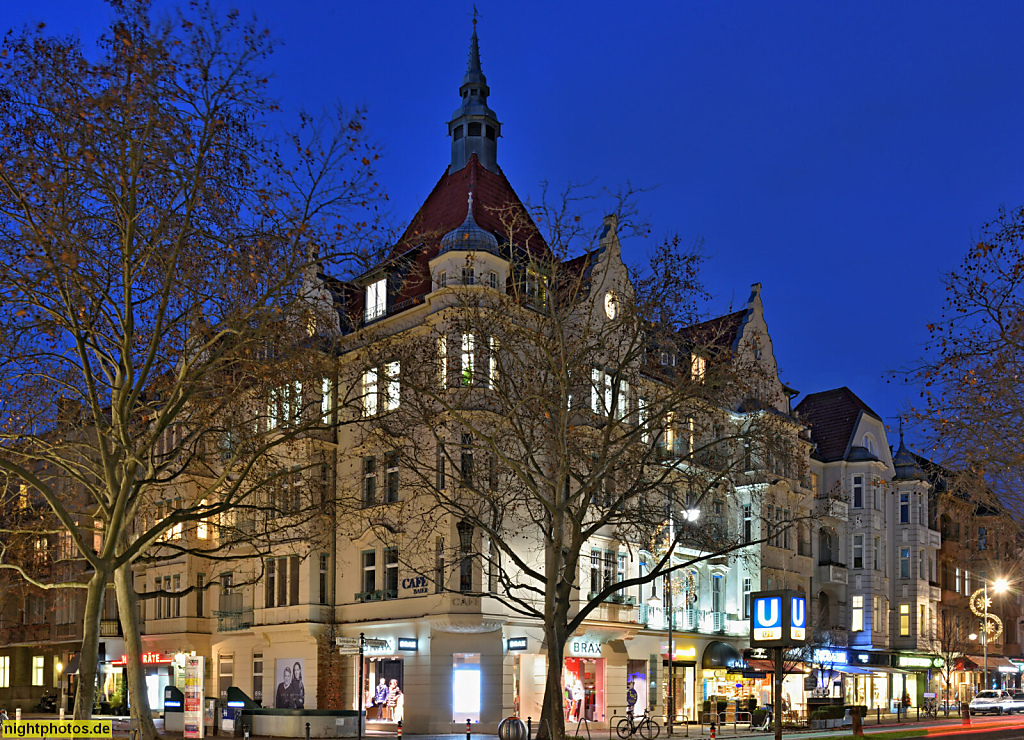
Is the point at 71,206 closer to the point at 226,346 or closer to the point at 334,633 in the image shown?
the point at 226,346

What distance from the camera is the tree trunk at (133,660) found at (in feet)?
81.9

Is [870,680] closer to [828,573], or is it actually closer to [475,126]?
[828,573]

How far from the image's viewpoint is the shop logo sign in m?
39.2

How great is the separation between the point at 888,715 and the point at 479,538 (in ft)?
119

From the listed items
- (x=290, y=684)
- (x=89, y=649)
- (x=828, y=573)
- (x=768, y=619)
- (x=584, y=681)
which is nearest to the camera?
(x=768, y=619)

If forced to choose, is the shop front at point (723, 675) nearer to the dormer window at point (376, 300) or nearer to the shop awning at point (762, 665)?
the shop awning at point (762, 665)

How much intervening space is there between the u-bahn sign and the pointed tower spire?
32.7 meters

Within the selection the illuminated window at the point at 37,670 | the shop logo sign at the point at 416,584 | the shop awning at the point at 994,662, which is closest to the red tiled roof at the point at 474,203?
the shop logo sign at the point at 416,584

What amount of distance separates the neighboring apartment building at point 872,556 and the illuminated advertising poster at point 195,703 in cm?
3701

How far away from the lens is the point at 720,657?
164ft

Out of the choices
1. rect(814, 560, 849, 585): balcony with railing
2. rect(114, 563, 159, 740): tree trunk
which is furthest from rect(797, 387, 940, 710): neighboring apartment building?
rect(114, 563, 159, 740): tree trunk

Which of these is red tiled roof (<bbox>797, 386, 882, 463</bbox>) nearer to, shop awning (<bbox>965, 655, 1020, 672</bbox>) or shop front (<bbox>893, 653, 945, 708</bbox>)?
shop front (<bbox>893, 653, 945, 708</bbox>)

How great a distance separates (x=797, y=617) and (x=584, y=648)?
22276mm

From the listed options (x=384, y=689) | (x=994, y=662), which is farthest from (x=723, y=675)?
(x=994, y=662)
